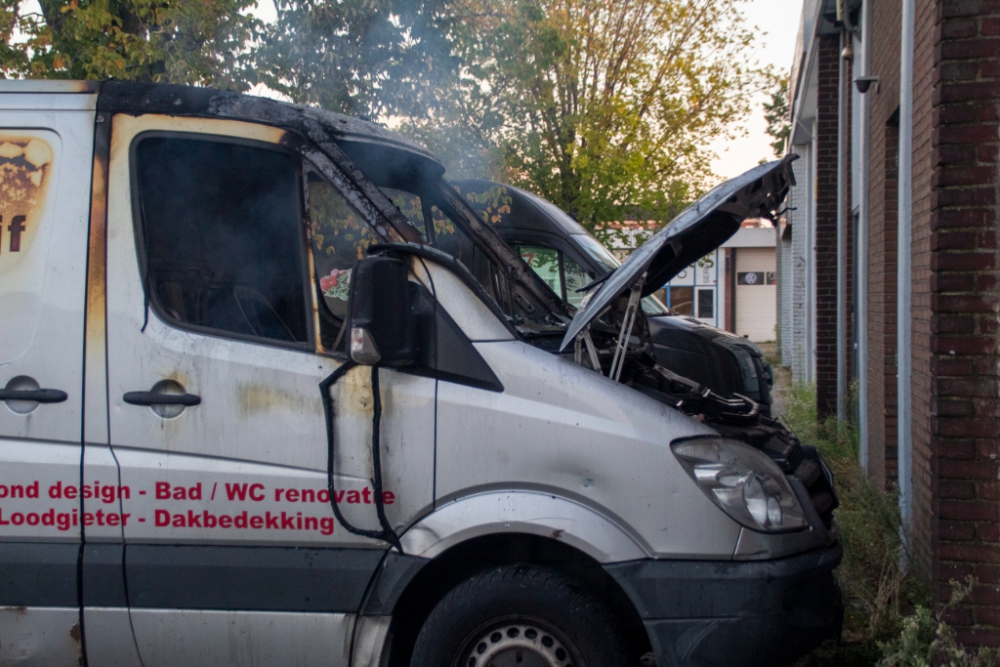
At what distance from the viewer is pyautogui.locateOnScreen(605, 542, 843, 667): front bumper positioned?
10.3 ft

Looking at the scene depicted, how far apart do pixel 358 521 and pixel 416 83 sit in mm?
4847

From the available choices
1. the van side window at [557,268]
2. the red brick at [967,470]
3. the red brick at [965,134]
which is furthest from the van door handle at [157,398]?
the van side window at [557,268]

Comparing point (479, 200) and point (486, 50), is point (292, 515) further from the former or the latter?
point (486, 50)

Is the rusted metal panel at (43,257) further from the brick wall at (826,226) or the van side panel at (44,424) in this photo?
the brick wall at (826,226)

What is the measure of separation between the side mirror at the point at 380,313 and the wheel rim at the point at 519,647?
40.3 inches

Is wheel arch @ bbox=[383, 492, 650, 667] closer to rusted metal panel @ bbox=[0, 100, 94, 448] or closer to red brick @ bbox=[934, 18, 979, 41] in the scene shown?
rusted metal panel @ bbox=[0, 100, 94, 448]

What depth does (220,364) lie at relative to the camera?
3.29m

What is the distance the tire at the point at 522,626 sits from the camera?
3174 mm

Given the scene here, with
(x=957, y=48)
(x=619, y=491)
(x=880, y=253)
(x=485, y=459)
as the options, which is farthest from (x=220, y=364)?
(x=880, y=253)

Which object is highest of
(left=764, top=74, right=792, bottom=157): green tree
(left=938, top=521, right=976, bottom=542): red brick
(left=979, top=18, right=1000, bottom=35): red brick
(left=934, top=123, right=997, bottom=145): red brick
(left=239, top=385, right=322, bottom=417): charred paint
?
(left=764, top=74, right=792, bottom=157): green tree

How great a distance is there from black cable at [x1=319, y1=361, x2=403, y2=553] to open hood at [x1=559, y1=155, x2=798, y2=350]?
2.59ft

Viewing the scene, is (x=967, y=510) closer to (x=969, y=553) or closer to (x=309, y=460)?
(x=969, y=553)

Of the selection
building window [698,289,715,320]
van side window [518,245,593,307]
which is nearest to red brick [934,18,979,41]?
van side window [518,245,593,307]

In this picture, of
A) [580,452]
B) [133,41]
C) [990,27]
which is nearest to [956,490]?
[580,452]
